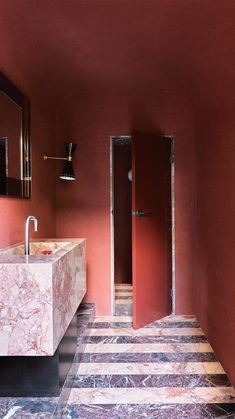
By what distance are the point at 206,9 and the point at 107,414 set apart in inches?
86.3

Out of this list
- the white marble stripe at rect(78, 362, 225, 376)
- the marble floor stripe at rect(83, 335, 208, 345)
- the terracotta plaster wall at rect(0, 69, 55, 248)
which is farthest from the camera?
the marble floor stripe at rect(83, 335, 208, 345)

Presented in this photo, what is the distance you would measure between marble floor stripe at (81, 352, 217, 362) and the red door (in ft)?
1.53

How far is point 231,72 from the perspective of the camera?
1.71 metres

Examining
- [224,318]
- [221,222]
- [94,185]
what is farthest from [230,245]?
[94,185]

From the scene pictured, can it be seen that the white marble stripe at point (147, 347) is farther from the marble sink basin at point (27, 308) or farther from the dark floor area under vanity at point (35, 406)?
the marble sink basin at point (27, 308)

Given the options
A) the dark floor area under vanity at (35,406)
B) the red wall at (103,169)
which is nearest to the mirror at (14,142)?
the red wall at (103,169)

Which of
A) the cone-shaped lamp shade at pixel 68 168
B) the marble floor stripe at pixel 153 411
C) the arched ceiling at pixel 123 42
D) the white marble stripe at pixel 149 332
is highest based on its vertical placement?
the arched ceiling at pixel 123 42

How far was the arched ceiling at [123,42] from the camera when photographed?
1.60m

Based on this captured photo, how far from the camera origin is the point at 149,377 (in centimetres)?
197

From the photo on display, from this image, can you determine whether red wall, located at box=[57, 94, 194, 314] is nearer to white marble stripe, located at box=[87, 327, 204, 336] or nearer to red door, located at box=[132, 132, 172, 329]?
red door, located at box=[132, 132, 172, 329]

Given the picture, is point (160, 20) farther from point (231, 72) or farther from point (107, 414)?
point (107, 414)

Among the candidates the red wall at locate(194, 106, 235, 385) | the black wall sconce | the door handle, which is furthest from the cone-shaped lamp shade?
the red wall at locate(194, 106, 235, 385)

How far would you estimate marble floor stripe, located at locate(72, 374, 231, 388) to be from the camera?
1.89m

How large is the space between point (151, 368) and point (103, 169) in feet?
5.95
